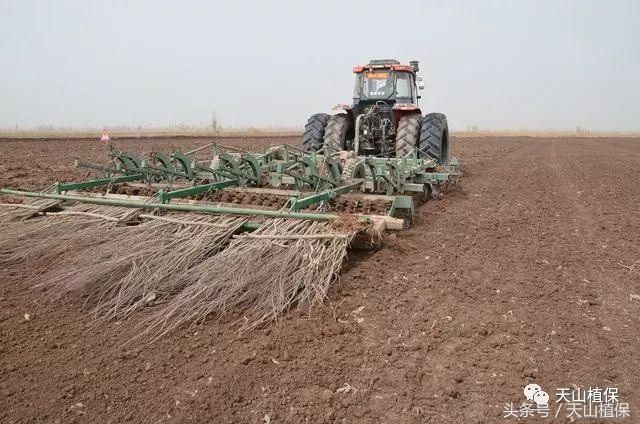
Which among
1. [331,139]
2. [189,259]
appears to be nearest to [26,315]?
[189,259]

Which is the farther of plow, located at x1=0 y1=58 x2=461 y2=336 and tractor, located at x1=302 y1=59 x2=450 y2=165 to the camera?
tractor, located at x1=302 y1=59 x2=450 y2=165

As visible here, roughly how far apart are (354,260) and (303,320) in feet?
3.42

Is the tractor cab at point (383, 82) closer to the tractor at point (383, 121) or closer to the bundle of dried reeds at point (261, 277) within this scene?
the tractor at point (383, 121)

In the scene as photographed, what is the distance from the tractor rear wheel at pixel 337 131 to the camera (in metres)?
7.85

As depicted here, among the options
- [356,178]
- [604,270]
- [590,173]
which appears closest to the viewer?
[604,270]

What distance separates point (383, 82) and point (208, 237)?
5.22 m

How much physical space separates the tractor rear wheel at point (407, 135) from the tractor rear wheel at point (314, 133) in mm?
1335

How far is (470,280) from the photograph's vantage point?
3746 mm

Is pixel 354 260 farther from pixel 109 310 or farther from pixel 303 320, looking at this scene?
pixel 109 310

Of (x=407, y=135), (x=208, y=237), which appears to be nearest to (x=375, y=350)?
(x=208, y=237)

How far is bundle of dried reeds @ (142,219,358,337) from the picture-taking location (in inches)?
125

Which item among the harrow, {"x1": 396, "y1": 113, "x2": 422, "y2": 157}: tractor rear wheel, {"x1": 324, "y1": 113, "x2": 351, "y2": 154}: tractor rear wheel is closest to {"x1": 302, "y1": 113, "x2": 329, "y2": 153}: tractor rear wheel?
{"x1": 324, "y1": 113, "x2": 351, "y2": 154}: tractor rear wheel

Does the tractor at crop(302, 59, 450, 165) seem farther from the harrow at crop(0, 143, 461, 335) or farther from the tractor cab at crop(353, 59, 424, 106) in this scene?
the harrow at crop(0, 143, 461, 335)

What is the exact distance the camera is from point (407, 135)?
24.0 feet
